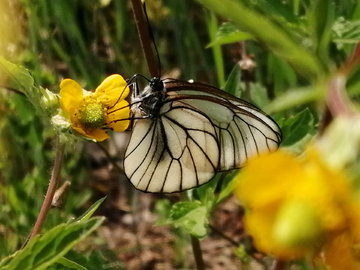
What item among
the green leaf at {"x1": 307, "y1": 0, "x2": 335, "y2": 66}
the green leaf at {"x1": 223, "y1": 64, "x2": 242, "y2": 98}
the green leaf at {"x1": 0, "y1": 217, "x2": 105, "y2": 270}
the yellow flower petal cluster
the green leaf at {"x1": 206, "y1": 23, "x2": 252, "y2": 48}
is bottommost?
the yellow flower petal cluster

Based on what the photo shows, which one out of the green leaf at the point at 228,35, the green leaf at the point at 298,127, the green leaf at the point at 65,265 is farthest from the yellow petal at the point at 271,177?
the green leaf at the point at 298,127

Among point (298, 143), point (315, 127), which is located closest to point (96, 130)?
point (298, 143)

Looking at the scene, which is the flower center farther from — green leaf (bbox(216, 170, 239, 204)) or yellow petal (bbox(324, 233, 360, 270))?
yellow petal (bbox(324, 233, 360, 270))

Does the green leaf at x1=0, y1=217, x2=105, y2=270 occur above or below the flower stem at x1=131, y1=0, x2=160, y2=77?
below

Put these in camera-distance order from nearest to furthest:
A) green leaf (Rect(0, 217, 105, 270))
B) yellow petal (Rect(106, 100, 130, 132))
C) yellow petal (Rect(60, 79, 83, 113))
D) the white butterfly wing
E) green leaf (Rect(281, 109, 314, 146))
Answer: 1. green leaf (Rect(0, 217, 105, 270))
2. yellow petal (Rect(60, 79, 83, 113))
3. yellow petal (Rect(106, 100, 130, 132))
4. green leaf (Rect(281, 109, 314, 146))
5. the white butterfly wing

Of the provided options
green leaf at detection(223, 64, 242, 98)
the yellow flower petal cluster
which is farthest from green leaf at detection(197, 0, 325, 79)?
green leaf at detection(223, 64, 242, 98)

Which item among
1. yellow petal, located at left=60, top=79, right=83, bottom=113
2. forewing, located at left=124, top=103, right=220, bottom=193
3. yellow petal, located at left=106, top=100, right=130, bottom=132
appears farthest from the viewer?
forewing, located at left=124, top=103, right=220, bottom=193

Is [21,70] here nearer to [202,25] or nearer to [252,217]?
[252,217]

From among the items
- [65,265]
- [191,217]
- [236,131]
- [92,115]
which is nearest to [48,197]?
[65,265]
